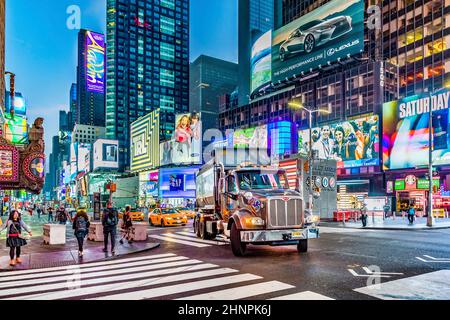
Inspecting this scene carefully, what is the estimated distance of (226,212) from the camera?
1515 cm

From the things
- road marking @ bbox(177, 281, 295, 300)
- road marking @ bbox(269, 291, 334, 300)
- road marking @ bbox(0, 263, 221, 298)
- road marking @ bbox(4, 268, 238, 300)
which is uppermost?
road marking @ bbox(269, 291, 334, 300)

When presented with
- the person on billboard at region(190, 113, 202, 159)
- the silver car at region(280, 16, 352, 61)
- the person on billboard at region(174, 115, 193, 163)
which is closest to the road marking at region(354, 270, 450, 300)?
the silver car at region(280, 16, 352, 61)

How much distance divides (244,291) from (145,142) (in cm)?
14058

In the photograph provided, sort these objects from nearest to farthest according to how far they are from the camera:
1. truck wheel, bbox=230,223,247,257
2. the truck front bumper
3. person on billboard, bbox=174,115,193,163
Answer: the truck front bumper, truck wheel, bbox=230,223,247,257, person on billboard, bbox=174,115,193,163

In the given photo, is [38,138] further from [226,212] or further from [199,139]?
[199,139]

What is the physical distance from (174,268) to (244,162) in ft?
20.0

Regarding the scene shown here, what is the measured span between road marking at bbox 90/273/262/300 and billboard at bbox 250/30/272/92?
86777mm

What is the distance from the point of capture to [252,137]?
93375 millimetres

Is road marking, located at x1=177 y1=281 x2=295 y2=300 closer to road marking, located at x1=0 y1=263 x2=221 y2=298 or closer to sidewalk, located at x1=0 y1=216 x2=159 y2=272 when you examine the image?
road marking, located at x1=0 y1=263 x2=221 y2=298

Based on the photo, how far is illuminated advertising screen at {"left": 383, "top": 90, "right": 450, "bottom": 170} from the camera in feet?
175

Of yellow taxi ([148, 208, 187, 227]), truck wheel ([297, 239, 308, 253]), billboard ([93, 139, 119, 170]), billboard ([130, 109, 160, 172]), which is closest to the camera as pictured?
truck wheel ([297, 239, 308, 253])

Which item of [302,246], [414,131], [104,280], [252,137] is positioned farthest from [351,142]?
[104,280]

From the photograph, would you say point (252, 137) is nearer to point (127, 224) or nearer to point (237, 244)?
point (127, 224)
